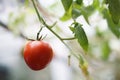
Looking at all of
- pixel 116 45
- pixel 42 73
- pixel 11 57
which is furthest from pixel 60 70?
pixel 116 45

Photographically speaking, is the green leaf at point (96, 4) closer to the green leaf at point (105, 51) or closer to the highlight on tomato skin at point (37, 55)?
the highlight on tomato skin at point (37, 55)

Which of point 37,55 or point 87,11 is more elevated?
point 87,11

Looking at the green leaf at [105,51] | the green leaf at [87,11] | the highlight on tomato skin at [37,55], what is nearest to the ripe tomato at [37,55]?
the highlight on tomato skin at [37,55]

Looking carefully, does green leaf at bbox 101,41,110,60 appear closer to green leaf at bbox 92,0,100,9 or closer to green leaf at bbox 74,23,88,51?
green leaf at bbox 92,0,100,9

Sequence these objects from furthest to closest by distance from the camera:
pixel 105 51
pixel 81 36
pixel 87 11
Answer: pixel 105 51 → pixel 87 11 → pixel 81 36

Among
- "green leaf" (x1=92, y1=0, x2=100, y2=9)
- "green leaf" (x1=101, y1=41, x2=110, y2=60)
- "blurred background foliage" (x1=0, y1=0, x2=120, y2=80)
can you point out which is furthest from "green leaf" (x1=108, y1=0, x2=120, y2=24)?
"green leaf" (x1=101, y1=41, x2=110, y2=60)

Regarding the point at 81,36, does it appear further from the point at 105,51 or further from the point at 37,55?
the point at 105,51

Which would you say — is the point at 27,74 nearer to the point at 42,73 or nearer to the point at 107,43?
the point at 42,73

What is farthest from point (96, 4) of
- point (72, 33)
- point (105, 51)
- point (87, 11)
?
point (105, 51)
